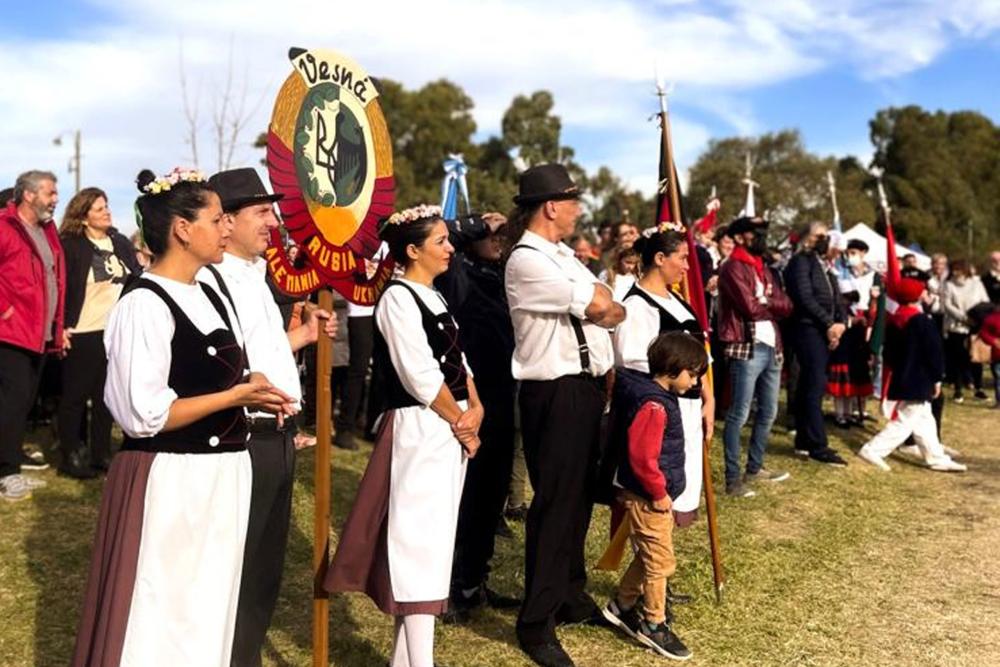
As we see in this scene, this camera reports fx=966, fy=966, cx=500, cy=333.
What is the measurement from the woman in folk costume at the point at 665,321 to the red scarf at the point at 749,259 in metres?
3.08

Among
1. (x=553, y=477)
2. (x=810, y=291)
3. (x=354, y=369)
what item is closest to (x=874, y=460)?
(x=810, y=291)

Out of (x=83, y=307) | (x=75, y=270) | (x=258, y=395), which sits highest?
(x=75, y=270)

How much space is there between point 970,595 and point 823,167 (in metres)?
41.6

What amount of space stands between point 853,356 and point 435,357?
7.82m

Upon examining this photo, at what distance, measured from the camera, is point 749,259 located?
7.75 metres

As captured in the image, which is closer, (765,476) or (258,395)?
(258,395)

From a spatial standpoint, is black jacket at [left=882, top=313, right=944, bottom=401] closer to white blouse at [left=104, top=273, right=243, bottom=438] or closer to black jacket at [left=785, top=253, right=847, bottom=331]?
black jacket at [left=785, top=253, right=847, bottom=331]

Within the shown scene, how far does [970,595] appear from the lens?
5406 mm

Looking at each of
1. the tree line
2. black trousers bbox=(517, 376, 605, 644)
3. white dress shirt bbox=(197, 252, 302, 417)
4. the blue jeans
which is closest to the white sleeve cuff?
black trousers bbox=(517, 376, 605, 644)

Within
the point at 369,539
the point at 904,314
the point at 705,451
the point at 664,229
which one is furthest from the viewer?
the point at 904,314

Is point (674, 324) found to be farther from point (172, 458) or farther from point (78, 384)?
point (78, 384)

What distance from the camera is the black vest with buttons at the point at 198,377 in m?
2.78

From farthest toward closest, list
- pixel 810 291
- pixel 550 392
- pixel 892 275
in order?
A: 1. pixel 892 275
2. pixel 810 291
3. pixel 550 392

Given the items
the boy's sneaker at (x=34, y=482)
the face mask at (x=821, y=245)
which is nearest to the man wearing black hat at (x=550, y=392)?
the boy's sneaker at (x=34, y=482)
